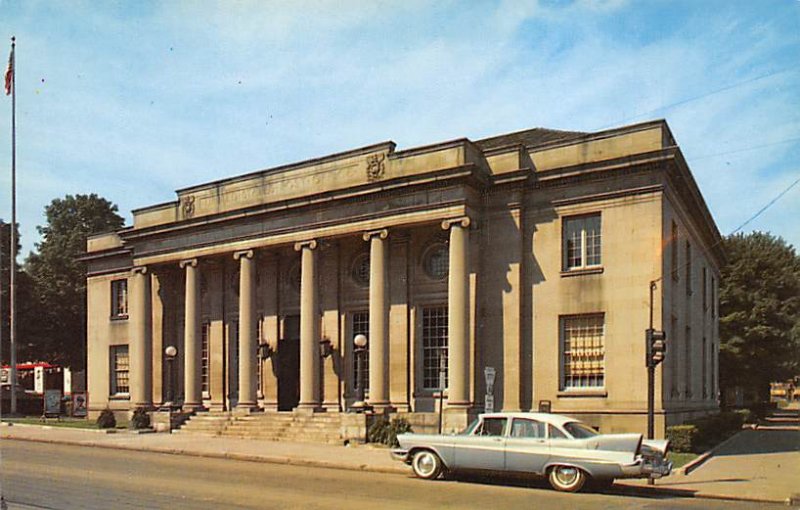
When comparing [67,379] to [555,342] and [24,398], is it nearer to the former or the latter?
[24,398]

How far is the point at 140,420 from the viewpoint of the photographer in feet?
112

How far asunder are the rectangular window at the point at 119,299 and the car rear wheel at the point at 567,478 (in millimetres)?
29065

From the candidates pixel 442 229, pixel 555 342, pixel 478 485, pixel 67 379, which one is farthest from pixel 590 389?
pixel 67 379

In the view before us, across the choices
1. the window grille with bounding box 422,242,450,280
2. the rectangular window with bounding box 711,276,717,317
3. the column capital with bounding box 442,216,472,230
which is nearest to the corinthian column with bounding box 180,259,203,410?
the window grille with bounding box 422,242,450,280

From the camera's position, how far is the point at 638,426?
80.3 feet

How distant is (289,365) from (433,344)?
727 centimetres

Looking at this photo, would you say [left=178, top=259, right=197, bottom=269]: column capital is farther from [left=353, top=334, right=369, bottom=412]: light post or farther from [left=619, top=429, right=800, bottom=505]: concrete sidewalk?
[left=619, top=429, right=800, bottom=505]: concrete sidewalk

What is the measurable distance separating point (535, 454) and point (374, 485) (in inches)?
141

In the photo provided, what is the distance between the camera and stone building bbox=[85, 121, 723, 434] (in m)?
25.5

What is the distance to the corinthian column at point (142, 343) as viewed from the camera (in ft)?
119

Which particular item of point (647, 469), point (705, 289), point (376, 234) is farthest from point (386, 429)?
point (705, 289)

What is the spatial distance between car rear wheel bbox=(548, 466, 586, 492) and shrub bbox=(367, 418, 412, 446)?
32.8ft

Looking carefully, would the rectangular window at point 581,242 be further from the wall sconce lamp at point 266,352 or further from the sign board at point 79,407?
the sign board at point 79,407

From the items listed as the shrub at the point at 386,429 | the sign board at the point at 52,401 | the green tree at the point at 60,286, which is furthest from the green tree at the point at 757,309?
the green tree at the point at 60,286
